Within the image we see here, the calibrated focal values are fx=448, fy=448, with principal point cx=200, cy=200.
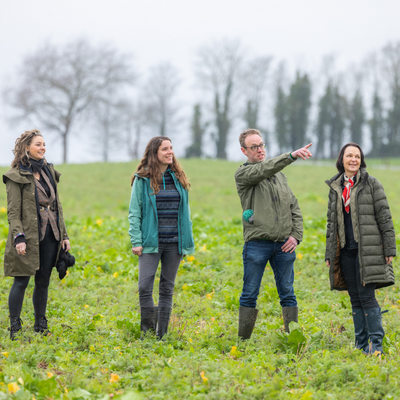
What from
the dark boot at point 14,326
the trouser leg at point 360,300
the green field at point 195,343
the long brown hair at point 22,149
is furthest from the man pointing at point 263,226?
the dark boot at point 14,326

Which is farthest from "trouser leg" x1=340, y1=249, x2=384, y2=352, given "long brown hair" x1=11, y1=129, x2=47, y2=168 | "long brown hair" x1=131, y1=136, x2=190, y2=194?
"long brown hair" x1=11, y1=129, x2=47, y2=168

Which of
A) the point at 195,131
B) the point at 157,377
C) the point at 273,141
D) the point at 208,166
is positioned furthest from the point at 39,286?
the point at 273,141

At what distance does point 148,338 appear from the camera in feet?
14.3

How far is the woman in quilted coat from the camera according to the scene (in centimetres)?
400

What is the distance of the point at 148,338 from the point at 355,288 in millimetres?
2038

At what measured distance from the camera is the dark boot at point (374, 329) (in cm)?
403

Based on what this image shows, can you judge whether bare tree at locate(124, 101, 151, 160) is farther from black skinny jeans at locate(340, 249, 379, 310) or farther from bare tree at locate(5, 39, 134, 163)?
black skinny jeans at locate(340, 249, 379, 310)

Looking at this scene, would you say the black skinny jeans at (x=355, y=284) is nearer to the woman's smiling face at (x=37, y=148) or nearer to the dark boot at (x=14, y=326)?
the woman's smiling face at (x=37, y=148)

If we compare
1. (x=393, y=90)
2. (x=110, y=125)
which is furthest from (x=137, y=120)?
(x=393, y=90)

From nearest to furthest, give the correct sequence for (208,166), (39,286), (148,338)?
(148,338)
(39,286)
(208,166)

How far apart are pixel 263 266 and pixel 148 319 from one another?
1.27 m

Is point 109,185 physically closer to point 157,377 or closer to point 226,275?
point 226,275

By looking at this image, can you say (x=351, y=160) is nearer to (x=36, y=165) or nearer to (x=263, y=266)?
(x=263, y=266)

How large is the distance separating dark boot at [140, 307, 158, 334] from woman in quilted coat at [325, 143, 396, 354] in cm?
180
